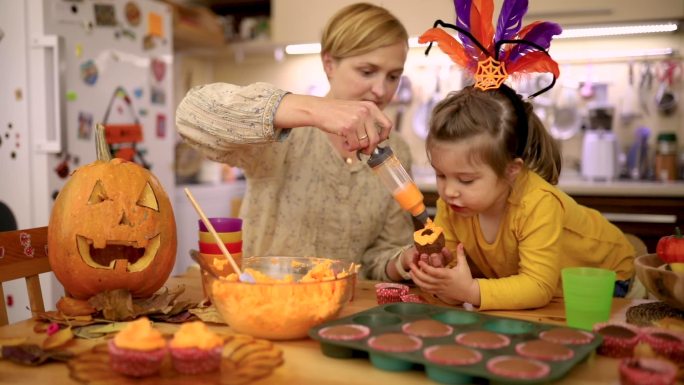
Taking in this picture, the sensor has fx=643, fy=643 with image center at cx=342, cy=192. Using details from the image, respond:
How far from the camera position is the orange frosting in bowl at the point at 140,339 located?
0.72 m

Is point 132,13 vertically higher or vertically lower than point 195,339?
higher

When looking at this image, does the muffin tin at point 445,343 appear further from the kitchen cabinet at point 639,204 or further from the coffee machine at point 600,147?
the coffee machine at point 600,147

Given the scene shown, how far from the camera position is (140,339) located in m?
0.73

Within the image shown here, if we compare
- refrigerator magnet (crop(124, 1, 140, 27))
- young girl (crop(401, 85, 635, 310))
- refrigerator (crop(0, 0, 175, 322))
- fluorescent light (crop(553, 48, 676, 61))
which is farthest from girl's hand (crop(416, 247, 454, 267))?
fluorescent light (crop(553, 48, 676, 61))

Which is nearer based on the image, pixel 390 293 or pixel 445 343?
pixel 445 343

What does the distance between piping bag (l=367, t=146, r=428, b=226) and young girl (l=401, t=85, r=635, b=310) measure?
90mm

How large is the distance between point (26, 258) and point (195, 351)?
608 millimetres

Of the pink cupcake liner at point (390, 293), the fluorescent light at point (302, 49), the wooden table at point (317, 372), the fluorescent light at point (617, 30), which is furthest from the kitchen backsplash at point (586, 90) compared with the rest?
the wooden table at point (317, 372)

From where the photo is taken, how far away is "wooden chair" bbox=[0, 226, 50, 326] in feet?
3.70

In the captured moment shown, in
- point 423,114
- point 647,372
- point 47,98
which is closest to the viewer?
point 647,372

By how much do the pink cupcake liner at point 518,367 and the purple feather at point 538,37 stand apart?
702mm

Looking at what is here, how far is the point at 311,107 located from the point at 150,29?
191 centimetres

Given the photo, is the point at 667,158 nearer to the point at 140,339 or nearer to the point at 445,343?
the point at 445,343

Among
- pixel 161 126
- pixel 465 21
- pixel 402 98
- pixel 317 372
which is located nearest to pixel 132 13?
pixel 161 126
